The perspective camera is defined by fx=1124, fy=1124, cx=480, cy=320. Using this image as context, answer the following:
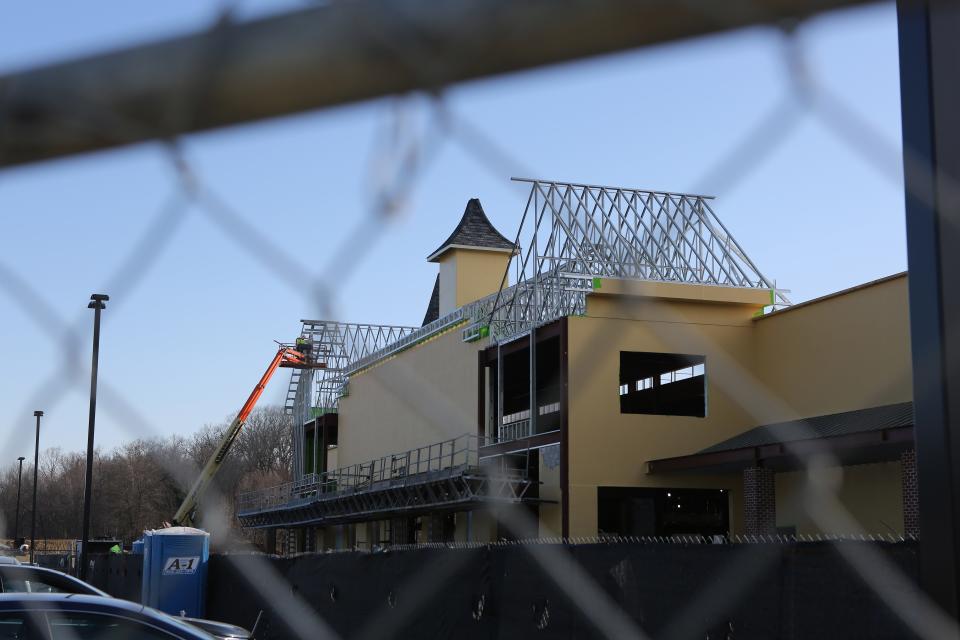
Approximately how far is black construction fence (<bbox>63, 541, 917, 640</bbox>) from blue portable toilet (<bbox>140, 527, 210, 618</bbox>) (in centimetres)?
355

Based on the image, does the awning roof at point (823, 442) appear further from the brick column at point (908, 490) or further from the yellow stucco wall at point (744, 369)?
the yellow stucco wall at point (744, 369)

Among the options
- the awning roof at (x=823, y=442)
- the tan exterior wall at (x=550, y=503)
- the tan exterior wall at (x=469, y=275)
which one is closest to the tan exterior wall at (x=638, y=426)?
the awning roof at (x=823, y=442)

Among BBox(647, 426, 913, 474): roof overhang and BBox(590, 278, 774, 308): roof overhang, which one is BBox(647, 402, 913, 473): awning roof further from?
BBox(590, 278, 774, 308): roof overhang

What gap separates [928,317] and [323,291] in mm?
1509

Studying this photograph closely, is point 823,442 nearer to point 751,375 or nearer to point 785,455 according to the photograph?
point 785,455

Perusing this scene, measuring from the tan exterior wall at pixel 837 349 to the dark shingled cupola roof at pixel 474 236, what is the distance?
18.7 metres

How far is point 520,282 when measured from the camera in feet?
114

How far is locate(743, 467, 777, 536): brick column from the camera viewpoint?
2992 cm

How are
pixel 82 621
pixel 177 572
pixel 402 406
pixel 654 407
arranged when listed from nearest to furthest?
pixel 82 621 < pixel 177 572 < pixel 402 406 < pixel 654 407

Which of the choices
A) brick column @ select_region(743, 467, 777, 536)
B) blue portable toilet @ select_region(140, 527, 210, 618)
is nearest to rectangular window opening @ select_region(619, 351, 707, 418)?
brick column @ select_region(743, 467, 777, 536)

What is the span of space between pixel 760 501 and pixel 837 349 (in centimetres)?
466

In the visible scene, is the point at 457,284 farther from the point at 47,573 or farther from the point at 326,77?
the point at 326,77

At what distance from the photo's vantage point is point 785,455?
2667 cm

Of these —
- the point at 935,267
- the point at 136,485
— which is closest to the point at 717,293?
the point at 136,485
